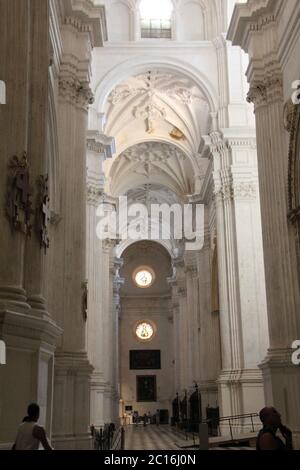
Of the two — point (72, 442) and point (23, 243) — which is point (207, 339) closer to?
point (72, 442)

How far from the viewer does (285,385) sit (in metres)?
10.7

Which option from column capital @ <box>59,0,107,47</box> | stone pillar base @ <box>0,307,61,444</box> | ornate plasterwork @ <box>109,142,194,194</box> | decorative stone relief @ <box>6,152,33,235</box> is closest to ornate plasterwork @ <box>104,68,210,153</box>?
ornate plasterwork @ <box>109,142,194,194</box>

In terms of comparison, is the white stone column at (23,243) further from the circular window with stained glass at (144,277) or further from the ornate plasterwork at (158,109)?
the circular window with stained glass at (144,277)

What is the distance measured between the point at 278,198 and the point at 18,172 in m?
5.87

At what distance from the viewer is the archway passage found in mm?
42375

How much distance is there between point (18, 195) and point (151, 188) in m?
28.6

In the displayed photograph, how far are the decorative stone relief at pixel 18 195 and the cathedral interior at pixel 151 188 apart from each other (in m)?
0.02

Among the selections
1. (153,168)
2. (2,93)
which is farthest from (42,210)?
(153,168)

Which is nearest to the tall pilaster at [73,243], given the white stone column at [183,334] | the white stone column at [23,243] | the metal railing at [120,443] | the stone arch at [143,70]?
the metal railing at [120,443]

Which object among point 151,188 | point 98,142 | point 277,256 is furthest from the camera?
point 151,188

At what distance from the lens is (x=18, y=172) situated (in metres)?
7.16

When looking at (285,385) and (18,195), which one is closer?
(18,195)

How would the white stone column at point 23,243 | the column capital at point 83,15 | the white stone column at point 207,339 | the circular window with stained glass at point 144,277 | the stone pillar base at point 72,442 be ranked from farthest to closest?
the circular window with stained glass at point 144,277, the white stone column at point 207,339, the column capital at point 83,15, the stone pillar base at point 72,442, the white stone column at point 23,243

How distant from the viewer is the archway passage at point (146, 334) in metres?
42.4
